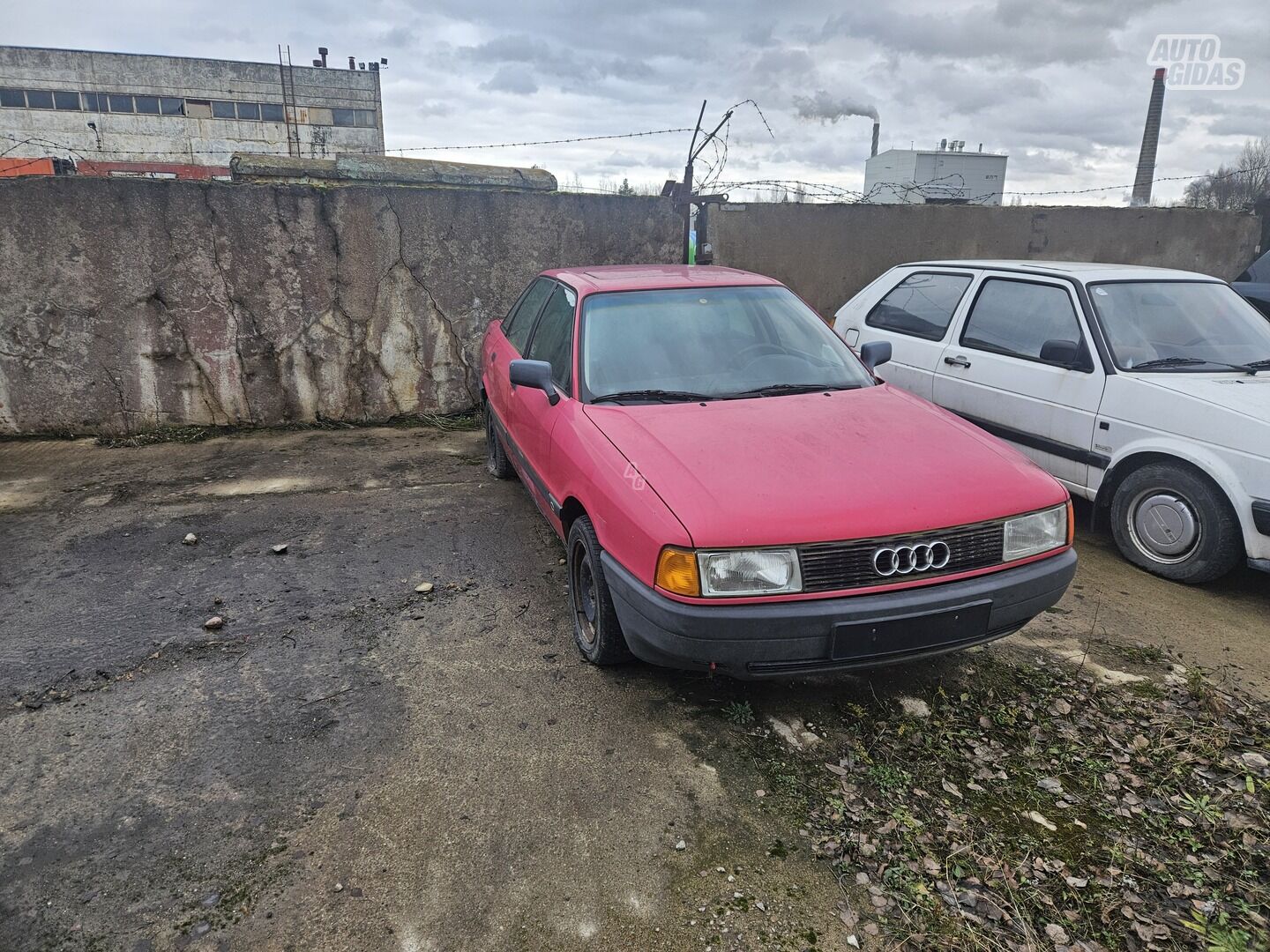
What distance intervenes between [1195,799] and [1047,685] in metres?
0.67

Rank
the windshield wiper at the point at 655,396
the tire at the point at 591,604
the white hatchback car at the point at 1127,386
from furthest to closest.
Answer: the white hatchback car at the point at 1127,386, the windshield wiper at the point at 655,396, the tire at the point at 591,604

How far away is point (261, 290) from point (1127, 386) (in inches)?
246

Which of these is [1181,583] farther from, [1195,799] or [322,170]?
[322,170]

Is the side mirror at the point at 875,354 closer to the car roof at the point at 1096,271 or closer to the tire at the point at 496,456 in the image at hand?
the car roof at the point at 1096,271

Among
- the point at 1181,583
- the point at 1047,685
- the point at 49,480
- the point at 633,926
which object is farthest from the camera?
the point at 49,480

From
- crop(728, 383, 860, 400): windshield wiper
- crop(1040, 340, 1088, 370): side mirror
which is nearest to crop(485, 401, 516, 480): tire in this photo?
crop(728, 383, 860, 400): windshield wiper

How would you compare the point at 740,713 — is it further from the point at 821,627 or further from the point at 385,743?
the point at 385,743

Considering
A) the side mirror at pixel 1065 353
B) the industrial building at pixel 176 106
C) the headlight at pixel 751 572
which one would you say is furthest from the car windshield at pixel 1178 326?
the industrial building at pixel 176 106

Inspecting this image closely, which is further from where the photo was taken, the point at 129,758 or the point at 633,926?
the point at 129,758

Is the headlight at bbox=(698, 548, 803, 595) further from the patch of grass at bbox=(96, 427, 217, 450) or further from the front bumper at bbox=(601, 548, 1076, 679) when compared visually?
the patch of grass at bbox=(96, 427, 217, 450)

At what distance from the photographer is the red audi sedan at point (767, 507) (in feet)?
8.33

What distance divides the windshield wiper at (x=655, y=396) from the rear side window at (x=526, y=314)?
4.52ft

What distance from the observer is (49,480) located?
554 cm

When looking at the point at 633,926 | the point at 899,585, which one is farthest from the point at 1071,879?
the point at 633,926
